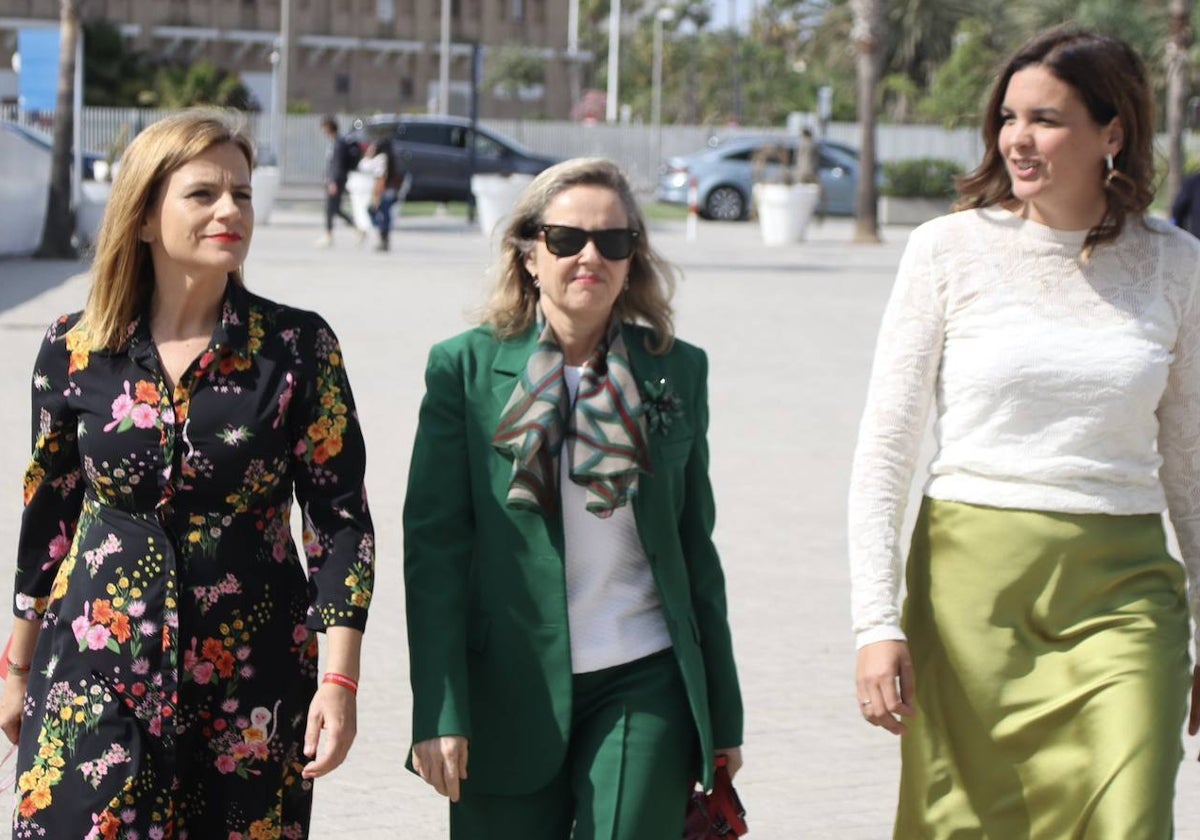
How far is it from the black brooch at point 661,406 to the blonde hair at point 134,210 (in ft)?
2.59

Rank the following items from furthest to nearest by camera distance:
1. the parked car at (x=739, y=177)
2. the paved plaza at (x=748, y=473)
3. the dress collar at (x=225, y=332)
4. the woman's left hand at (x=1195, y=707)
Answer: the parked car at (x=739, y=177)
the paved plaza at (x=748, y=473)
the woman's left hand at (x=1195, y=707)
the dress collar at (x=225, y=332)

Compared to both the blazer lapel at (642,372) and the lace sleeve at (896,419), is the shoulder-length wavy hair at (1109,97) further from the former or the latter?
the blazer lapel at (642,372)

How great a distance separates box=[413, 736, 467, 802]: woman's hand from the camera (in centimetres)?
329

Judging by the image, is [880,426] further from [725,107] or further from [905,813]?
[725,107]

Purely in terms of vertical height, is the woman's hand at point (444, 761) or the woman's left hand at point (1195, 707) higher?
the woman's left hand at point (1195, 707)

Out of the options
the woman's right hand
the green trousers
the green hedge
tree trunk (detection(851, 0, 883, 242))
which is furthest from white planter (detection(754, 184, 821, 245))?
the woman's right hand

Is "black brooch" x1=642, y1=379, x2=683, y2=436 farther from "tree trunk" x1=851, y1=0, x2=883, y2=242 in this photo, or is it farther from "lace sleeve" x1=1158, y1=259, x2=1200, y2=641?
"tree trunk" x1=851, y1=0, x2=883, y2=242

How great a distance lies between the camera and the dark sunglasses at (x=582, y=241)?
3.42 meters

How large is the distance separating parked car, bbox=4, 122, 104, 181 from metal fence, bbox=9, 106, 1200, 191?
1236 cm

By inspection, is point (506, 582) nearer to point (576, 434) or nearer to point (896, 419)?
point (576, 434)

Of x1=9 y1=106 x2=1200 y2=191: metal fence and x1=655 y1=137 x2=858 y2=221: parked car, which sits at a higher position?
x1=9 y1=106 x2=1200 y2=191: metal fence

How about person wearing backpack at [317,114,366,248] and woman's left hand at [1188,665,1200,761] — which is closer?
woman's left hand at [1188,665,1200,761]

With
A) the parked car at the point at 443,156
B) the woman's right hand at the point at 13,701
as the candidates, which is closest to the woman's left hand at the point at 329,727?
the woman's right hand at the point at 13,701

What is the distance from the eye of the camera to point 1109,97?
11.4 feet
